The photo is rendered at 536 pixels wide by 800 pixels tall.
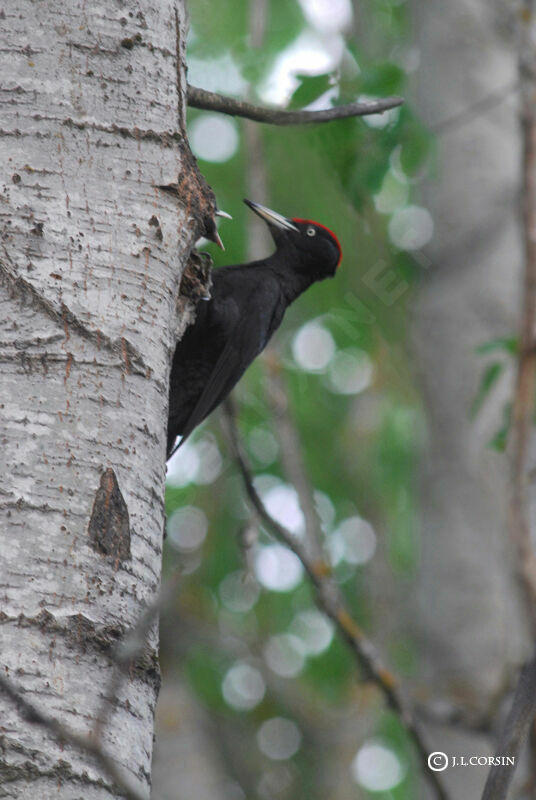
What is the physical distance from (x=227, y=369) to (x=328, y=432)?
5.32 meters

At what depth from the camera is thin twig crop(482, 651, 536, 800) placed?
1.04 m

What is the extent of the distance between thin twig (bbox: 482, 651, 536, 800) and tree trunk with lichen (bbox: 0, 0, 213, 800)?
523mm

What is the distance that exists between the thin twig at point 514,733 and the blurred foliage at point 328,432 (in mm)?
2208

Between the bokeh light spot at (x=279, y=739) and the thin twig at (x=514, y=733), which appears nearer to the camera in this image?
the thin twig at (x=514, y=733)

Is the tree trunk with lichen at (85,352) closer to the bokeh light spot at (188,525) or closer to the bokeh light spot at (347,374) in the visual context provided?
the bokeh light spot at (188,525)

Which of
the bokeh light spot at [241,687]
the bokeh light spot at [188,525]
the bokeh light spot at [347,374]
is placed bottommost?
the bokeh light spot at [241,687]

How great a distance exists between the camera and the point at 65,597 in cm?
140

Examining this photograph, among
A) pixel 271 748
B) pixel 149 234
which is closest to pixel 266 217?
pixel 149 234

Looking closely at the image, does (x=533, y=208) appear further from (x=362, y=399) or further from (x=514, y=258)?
(x=362, y=399)

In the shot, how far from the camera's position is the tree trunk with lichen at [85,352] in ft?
4.48

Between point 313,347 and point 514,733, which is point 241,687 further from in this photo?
point 514,733

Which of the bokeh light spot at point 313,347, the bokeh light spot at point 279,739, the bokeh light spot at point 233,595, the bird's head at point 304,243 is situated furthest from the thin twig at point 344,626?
the bokeh light spot at point 279,739

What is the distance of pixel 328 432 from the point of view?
8.32m

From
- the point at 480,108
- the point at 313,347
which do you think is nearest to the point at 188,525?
the point at 313,347
